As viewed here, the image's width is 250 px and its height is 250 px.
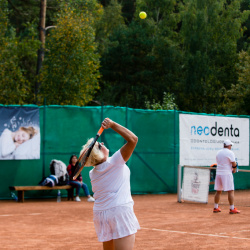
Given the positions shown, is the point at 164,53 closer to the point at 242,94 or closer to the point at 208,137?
the point at 242,94

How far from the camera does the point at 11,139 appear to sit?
16.0m

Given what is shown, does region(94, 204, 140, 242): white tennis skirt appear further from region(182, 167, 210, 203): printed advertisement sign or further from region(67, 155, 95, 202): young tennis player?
region(67, 155, 95, 202): young tennis player

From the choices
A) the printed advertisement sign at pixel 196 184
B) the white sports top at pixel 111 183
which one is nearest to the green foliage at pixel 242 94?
the printed advertisement sign at pixel 196 184

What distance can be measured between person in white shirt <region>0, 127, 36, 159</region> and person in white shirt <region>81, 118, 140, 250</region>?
34.1 ft

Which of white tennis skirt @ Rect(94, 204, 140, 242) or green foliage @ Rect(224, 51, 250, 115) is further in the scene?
green foliage @ Rect(224, 51, 250, 115)

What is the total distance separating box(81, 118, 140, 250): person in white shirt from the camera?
5645 millimetres

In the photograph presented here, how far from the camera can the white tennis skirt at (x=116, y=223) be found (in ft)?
18.5

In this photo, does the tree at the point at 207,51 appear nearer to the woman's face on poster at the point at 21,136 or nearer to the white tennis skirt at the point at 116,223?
the woman's face on poster at the point at 21,136

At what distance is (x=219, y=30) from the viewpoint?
4391 cm

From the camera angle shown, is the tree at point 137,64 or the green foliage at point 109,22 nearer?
the tree at point 137,64

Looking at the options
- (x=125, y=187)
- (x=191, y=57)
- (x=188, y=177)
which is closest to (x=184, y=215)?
(x=188, y=177)

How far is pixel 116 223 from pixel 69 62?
2288cm

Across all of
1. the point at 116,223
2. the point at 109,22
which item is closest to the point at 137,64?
the point at 109,22

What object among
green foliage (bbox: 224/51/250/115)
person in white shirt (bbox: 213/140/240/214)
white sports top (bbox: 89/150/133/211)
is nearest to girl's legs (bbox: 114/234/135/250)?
white sports top (bbox: 89/150/133/211)
